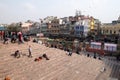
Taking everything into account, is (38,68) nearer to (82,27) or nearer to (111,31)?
(111,31)

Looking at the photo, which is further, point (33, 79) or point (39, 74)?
point (39, 74)

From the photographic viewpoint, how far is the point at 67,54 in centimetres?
2602

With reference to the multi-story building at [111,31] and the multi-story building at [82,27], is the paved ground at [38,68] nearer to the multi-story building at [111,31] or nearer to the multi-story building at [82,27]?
the multi-story building at [111,31]

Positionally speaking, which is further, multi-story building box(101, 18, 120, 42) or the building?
the building

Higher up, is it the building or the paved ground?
the building

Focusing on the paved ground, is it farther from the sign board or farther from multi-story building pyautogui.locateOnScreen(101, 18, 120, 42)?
multi-story building pyautogui.locateOnScreen(101, 18, 120, 42)

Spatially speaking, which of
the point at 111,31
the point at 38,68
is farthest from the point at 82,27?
the point at 38,68

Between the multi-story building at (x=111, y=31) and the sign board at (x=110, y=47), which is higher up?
the multi-story building at (x=111, y=31)

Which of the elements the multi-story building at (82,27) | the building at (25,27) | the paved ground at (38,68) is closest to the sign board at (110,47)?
the multi-story building at (82,27)

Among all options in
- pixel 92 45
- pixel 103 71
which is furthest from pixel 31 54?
pixel 92 45

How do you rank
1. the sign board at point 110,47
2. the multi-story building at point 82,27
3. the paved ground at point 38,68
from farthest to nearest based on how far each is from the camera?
1. the multi-story building at point 82,27
2. the sign board at point 110,47
3. the paved ground at point 38,68

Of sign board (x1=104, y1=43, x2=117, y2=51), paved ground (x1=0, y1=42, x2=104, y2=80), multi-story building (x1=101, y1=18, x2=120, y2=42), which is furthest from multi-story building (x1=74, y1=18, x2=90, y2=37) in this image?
paved ground (x1=0, y1=42, x2=104, y2=80)

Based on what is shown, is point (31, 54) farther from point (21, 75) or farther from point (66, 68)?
point (21, 75)

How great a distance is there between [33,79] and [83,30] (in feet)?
161
